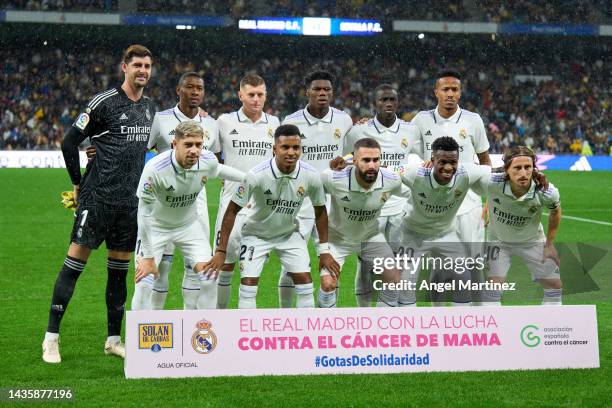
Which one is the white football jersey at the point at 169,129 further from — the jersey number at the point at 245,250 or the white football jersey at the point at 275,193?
the jersey number at the point at 245,250

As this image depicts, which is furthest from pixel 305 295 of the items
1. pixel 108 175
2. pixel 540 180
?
pixel 540 180

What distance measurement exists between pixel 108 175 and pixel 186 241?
75cm

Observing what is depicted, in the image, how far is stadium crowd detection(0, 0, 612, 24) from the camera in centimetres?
3712

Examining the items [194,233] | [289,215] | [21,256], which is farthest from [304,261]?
[21,256]

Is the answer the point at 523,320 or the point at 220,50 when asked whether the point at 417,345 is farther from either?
the point at 220,50

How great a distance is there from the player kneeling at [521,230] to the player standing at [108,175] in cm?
276

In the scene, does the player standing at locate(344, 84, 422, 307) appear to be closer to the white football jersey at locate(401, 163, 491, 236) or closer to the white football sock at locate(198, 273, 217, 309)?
the white football jersey at locate(401, 163, 491, 236)

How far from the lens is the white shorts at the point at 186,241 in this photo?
20.9 feet

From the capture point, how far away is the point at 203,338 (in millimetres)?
5688

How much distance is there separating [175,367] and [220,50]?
34891 mm

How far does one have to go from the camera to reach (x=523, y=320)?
5.93m

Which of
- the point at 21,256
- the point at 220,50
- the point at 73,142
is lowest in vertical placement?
the point at 21,256

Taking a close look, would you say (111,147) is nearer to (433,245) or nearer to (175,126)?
(175,126)

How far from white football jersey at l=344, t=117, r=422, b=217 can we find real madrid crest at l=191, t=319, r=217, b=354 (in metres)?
2.43
